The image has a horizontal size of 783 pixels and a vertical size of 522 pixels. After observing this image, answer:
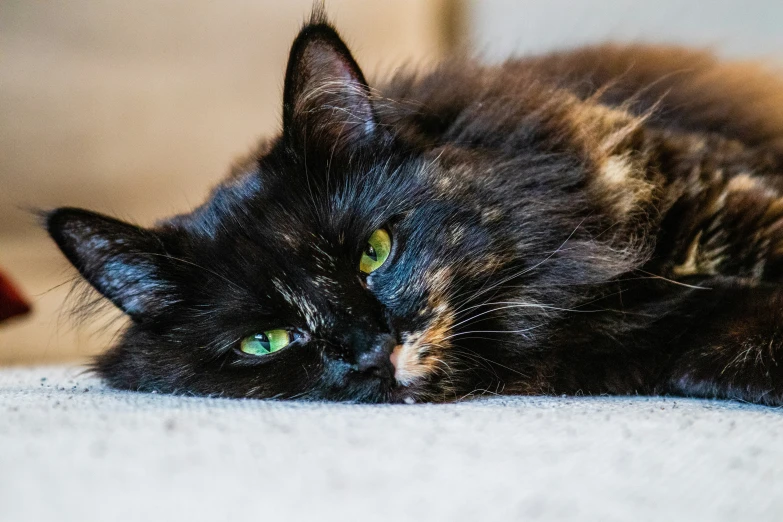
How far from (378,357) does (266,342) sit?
0.28 meters

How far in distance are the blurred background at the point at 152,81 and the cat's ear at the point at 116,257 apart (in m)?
0.84

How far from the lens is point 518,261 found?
140 centimetres

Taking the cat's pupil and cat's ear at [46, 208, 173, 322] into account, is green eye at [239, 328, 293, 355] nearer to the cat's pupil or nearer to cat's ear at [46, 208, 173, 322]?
the cat's pupil

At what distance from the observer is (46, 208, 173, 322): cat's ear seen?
1.29 metres

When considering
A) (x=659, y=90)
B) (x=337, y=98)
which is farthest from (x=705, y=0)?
(x=337, y=98)

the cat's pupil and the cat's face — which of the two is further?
the cat's pupil

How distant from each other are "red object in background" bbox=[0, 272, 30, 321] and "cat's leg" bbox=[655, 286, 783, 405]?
72.0 inches

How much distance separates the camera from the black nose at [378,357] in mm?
1155

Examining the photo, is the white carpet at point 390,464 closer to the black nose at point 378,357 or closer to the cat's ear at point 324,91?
the black nose at point 378,357

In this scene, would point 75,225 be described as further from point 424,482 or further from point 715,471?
point 715,471

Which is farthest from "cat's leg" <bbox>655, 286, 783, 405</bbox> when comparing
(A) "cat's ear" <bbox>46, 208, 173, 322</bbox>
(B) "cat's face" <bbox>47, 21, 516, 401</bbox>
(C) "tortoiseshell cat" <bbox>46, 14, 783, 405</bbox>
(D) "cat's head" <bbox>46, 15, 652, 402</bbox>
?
(A) "cat's ear" <bbox>46, 208, 173, 322</bbox>

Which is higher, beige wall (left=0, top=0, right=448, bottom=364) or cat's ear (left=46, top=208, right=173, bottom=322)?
beige wall (left=0, top=0, right=448, bottom=364)

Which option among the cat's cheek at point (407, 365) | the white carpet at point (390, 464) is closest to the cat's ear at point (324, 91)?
the cat's cheek at point (407, 365)

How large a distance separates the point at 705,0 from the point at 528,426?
237 cm
